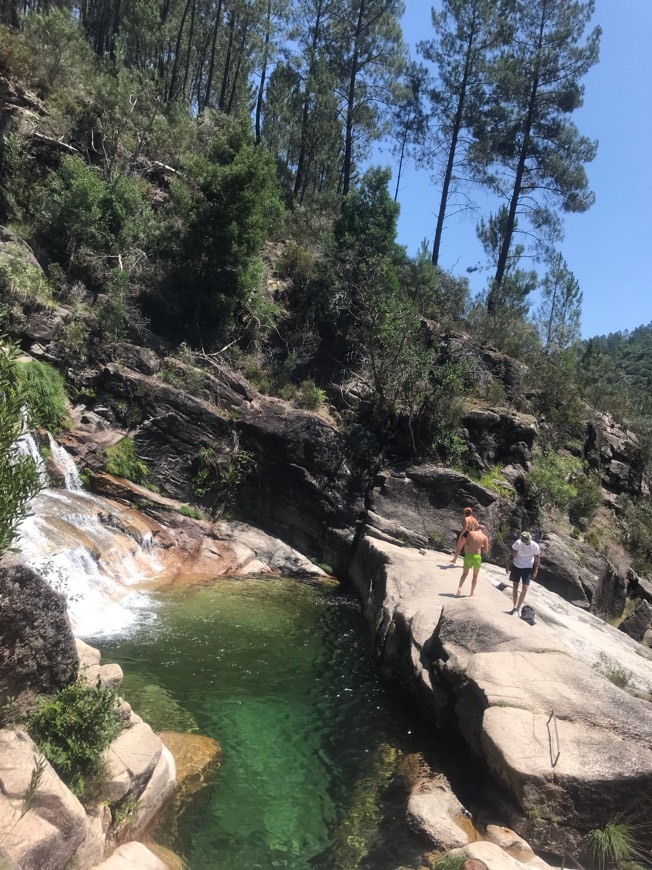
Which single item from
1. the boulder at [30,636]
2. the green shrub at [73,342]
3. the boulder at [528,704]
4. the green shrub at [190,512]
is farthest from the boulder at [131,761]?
the green shrub at [73,342]

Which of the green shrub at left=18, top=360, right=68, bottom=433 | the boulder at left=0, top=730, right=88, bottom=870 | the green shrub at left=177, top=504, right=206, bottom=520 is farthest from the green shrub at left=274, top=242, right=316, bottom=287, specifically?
the boulder at left=0, top=730, right=88, bottom=870

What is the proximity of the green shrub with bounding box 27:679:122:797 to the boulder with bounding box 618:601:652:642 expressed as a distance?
18.5m

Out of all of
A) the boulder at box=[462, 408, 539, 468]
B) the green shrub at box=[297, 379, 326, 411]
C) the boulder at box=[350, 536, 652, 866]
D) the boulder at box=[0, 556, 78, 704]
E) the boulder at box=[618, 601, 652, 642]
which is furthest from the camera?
the boulder at box=[462, 408, 539, 468]

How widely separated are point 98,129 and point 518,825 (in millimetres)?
26669

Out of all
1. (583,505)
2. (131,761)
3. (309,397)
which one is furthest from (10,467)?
(583,505)

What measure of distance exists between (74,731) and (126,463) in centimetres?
1159

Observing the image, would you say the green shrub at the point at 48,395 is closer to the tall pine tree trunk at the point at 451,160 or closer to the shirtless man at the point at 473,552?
the shirtless man at the point at 473,552

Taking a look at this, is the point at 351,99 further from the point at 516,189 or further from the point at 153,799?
the point at 153,799

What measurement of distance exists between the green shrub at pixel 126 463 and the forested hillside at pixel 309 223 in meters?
2.13

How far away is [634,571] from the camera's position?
23.3 metres

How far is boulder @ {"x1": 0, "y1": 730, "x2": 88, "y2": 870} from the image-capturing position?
15.1 feet

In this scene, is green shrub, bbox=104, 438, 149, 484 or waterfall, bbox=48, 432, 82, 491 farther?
green shrub, bbox=104, 438, 149, 484

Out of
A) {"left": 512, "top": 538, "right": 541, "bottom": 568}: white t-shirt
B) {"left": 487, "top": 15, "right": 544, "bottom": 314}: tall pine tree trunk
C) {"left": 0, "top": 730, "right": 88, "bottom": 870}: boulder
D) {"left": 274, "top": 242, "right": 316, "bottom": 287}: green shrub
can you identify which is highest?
{"left": 487, "top": 15, "right": 544, "bottom": 314}: tall pine tree trunk

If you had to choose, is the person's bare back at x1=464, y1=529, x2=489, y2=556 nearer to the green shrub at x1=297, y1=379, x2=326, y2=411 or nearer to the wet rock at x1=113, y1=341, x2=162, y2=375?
the green shrub at x1=297, y1=379, x2=326, y2=411
